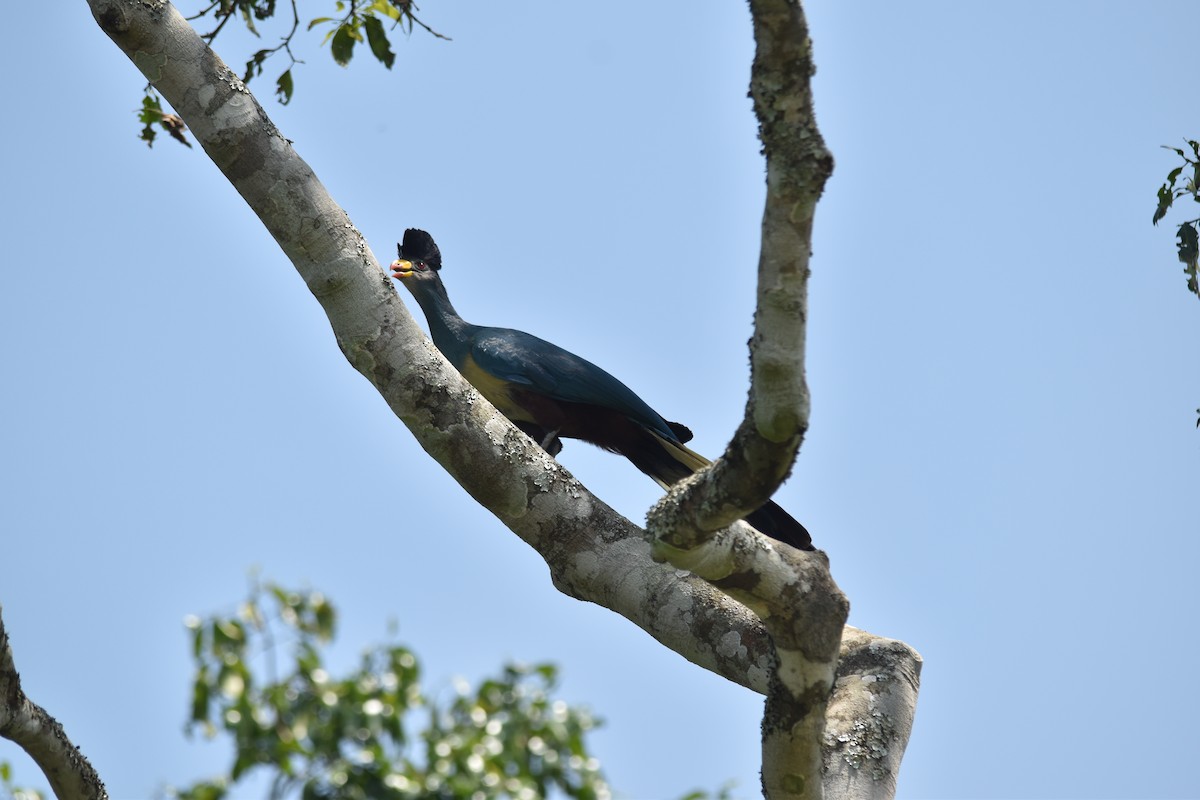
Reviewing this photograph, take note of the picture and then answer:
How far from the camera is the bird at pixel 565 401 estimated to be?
6227mm

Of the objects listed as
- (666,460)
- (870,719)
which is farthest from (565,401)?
(870,719)

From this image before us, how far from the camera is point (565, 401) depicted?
21.2 feet

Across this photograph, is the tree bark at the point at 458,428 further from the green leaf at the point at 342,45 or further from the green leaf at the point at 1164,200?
the green leaf at the point at 1164,200

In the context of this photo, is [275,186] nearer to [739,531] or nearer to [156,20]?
[156,20]

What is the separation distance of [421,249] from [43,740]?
13.0ft

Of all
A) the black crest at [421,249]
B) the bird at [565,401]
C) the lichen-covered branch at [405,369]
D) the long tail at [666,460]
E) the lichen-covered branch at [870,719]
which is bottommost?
the lichen-covered branch at [870,719]

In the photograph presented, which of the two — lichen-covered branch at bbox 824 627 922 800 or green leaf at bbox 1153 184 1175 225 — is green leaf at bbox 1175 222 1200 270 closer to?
green leaf at bbox 1153 184 1175 225

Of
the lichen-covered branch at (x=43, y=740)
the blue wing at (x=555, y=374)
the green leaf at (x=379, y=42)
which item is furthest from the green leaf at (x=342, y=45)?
the lichen-covered branch at (x=43, y=740)

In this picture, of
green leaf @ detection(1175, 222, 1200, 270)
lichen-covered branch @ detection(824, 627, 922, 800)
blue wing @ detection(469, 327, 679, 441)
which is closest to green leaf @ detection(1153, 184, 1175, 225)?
green leaf @ detection(1175, 222, 1200, 270)

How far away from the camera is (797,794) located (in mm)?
3744

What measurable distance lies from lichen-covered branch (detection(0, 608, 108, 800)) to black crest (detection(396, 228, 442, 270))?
377 cm

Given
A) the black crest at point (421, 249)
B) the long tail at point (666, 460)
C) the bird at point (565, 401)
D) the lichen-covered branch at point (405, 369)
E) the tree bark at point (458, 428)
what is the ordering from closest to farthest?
the tree bark at point (458, 428), the lichen-covered branch at point (405, 369), the long tail at point (666, 460), the bird at point (565, 401), the black crest at point (421, 249)

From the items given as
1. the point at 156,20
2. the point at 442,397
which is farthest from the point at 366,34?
the point at 442,397

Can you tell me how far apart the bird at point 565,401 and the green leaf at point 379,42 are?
1.99m
